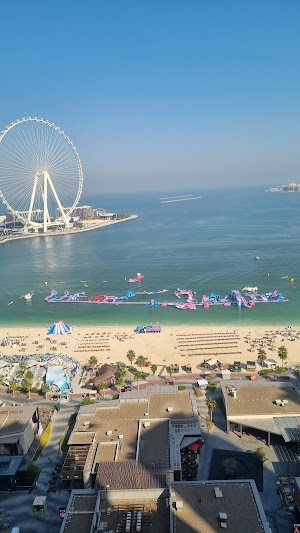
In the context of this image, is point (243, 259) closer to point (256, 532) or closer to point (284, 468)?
point (284, 468)

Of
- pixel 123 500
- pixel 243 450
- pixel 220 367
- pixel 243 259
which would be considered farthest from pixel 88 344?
pixel 243 259

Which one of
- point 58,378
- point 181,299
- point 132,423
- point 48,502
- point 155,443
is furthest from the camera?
point 181,299

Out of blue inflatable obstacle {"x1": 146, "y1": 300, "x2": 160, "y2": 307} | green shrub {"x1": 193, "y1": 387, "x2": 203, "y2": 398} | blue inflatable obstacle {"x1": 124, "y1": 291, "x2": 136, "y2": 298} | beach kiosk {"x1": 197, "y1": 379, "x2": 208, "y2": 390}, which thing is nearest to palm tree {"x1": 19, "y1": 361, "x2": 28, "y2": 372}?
green shrub {"x1": 193, "y1": 387, "x2": 203, "y2": 398}

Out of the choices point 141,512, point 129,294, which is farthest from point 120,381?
point 129,294

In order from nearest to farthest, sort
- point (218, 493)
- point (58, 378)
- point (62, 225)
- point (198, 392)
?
1. point (218, 493)
2. point (198, 392)
3. point (58, 378)
4. point (62, 225)

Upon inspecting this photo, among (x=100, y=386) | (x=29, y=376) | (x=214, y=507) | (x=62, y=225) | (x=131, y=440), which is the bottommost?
(x=100, y=386)

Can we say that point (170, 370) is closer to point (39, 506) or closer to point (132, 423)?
point (132, 423)

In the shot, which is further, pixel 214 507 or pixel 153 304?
pixel 153 304
